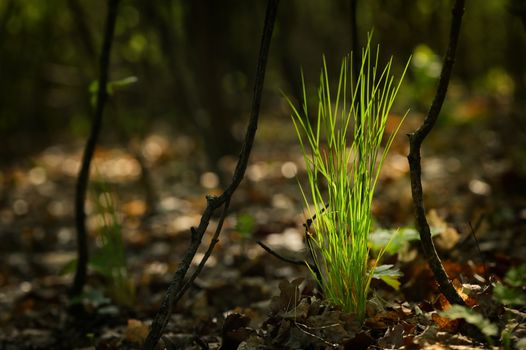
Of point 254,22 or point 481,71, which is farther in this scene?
point 481,71

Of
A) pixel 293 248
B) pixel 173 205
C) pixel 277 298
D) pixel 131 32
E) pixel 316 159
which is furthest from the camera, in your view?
pixel 131 32

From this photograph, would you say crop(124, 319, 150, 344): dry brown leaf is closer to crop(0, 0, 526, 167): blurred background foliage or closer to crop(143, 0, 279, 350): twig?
crop(143, 0, 279, 350): twig

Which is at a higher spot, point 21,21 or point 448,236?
point 21,21

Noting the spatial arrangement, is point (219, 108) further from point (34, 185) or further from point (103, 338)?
point (103, 338)

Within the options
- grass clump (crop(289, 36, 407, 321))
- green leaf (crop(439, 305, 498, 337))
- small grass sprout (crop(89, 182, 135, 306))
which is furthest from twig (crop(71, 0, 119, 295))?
green leaf (crop(439, 305, 498, 337))

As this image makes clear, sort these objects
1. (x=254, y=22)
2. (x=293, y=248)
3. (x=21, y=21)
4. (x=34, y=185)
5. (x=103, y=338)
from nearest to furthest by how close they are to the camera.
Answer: (x=103, y=338)
(x=293, y=248)
(x=34, y=185)
(x=21, y=21)
(x=254, y=22)

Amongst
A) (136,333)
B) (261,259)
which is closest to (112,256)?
(136,333)

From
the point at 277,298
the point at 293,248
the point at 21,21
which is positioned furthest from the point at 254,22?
the point at 277,298
